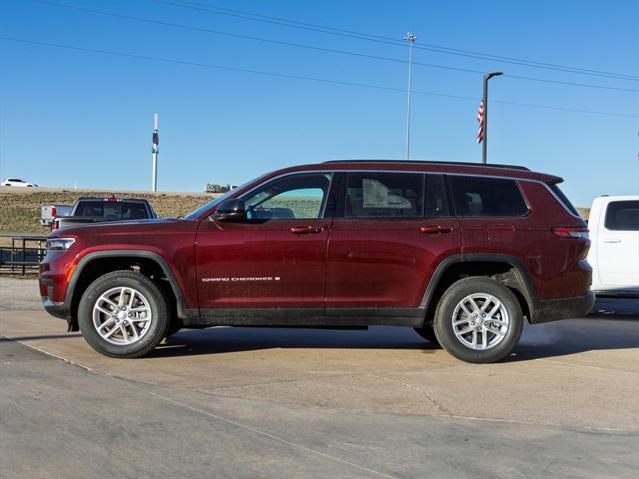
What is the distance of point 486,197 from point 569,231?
88 centimetres

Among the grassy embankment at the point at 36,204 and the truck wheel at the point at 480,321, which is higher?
the grassy embankment at the point at 36,204

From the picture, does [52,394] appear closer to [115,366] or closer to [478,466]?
[115,366]

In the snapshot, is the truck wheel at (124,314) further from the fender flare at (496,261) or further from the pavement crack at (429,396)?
the fender flare at (496,261)

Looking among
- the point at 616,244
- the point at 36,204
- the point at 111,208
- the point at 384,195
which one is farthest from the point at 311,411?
the point at 36,204

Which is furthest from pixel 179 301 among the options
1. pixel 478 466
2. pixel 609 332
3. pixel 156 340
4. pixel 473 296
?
pixel 609 332

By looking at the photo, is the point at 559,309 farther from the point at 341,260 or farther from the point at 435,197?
the point at 341,260

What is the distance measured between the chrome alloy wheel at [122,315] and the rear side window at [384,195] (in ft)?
7.14

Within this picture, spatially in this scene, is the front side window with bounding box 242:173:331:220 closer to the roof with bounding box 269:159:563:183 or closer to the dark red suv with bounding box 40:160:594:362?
the dark red suv with bounding box 40:160:594:362

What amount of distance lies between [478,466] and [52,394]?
126 inches

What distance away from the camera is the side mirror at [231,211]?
684 cm

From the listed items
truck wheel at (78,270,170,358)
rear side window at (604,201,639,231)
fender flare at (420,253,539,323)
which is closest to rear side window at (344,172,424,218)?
fender flare at (420,253,539,323)

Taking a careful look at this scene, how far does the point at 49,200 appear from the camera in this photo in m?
61.5

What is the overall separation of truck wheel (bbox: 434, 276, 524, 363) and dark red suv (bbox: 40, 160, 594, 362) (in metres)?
0.01

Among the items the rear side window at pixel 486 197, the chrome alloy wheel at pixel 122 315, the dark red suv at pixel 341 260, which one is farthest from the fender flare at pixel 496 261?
the chrome alloy wheel at pixel 122 315
